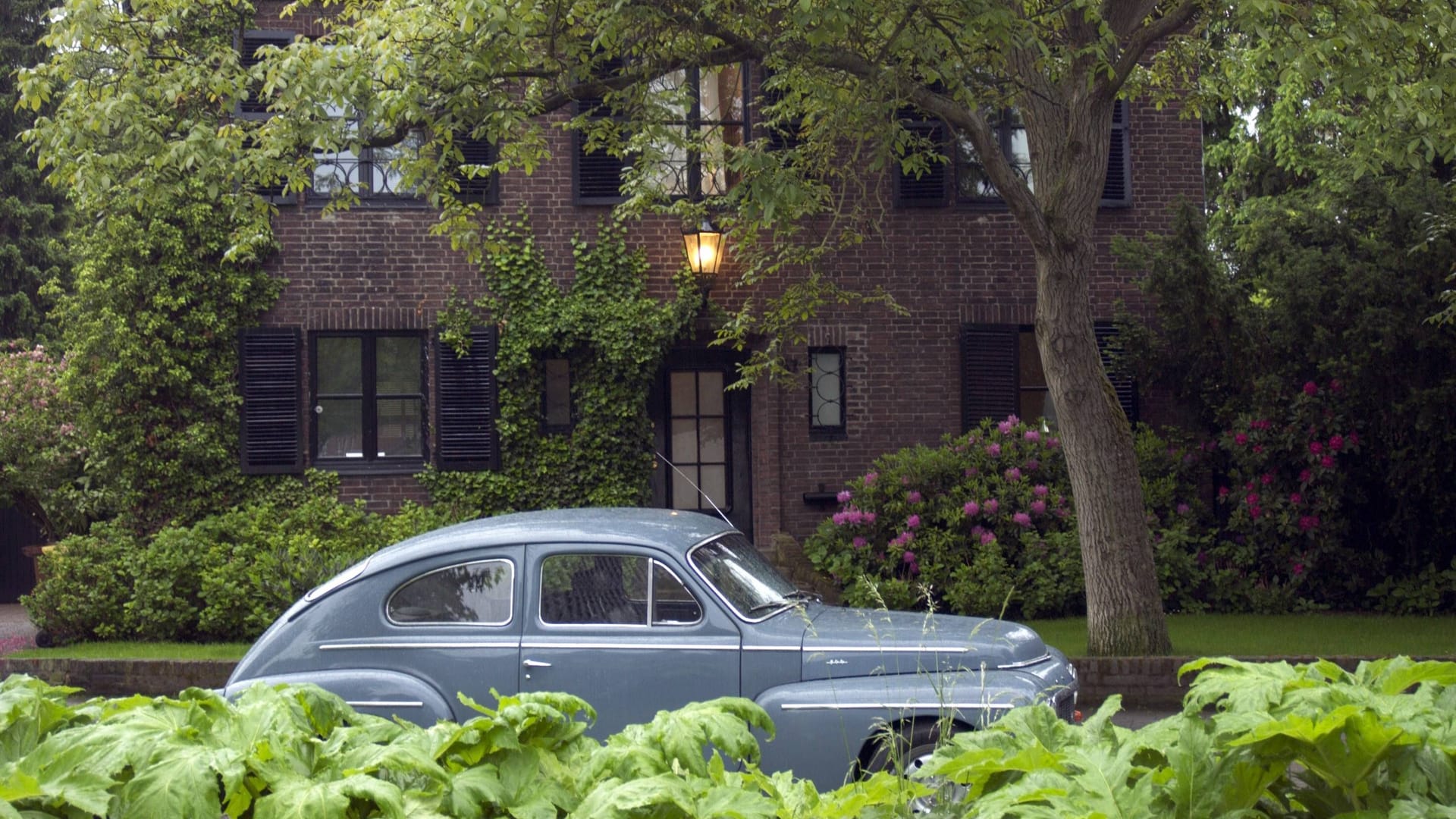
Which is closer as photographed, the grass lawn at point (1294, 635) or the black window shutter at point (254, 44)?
the grass lawn at point (1294, 635)

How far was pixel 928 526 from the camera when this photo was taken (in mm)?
14922

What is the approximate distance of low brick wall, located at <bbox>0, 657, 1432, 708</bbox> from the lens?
10.5m

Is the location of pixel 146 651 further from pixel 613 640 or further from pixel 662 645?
pixel 662 645

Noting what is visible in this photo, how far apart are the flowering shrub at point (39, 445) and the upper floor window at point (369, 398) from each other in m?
2.84

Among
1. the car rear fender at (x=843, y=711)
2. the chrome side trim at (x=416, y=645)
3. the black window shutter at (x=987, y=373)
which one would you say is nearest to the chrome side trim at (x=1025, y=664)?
the car rear fender at (x=843, y=711)

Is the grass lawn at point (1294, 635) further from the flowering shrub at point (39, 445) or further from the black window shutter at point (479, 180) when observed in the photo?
the flowering shrub at point (39, 445)

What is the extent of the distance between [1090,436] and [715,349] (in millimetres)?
6592

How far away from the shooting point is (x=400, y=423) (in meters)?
15.8

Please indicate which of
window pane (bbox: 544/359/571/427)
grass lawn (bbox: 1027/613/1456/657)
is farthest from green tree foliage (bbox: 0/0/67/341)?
grass lawn (bbox: 1027/613/1456/657)

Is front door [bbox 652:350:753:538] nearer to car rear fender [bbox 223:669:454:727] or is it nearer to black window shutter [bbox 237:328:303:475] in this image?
black window shutter [bbox 237:328:303:475]

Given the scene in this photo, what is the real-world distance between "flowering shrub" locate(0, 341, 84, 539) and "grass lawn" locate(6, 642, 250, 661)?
2943 mm

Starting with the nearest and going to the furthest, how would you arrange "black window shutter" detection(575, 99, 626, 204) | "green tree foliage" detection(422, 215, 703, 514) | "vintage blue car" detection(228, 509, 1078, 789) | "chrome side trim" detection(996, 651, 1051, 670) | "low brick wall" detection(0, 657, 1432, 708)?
"vintage blue car" detection(228, 509, 1078, 789), "chrome side trim" detection(996, 651, 1051, 670), "low brick wall" detection(0, 657, 1432, 708), "green tree foliage" detection(422, 215, 703, 514), "black window shutter" detection(575, 99, 626, 204)

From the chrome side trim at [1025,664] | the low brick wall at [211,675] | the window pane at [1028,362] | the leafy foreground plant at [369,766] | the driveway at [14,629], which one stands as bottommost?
the driveway at [14,629]

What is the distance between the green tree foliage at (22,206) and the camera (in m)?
24.3
